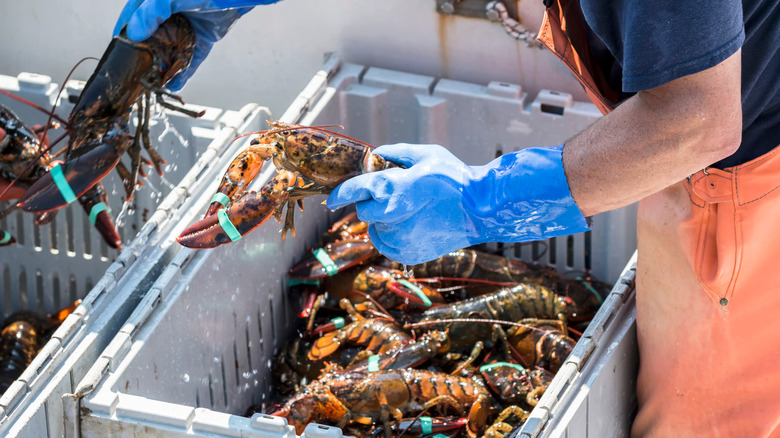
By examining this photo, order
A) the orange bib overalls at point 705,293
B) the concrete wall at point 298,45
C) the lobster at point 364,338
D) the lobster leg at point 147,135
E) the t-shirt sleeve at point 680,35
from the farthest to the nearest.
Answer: the concrete wall at point 298,45, the lobster at point 364,338, the lobster leg at point 147,135, the orange bib overalls at point 705,293, the t-shirt sleeve at point 680,35

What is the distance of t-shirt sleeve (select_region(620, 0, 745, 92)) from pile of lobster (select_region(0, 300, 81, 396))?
7.37ft

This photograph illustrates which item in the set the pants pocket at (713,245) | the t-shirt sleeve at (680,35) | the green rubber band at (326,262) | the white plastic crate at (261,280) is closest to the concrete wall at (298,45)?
the white plastic crate at (261,280)

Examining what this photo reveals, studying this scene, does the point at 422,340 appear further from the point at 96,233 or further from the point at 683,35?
the point at 683,35

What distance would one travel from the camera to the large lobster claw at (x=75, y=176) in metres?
2.72

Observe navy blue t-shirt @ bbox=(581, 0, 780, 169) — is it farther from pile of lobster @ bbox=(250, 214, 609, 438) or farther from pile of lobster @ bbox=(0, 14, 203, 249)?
pile of lobster @ bbox=(0, 14, 203, 249)

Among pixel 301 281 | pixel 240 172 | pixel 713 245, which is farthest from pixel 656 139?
pixel 301 281

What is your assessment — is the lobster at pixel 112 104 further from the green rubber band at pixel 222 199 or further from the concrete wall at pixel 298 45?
the concrete wall at pixel 298 45

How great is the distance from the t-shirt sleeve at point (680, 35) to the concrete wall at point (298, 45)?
1677 millimetres

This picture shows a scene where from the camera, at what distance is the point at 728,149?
1.83 metres

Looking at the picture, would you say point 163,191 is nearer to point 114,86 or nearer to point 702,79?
point 114,86

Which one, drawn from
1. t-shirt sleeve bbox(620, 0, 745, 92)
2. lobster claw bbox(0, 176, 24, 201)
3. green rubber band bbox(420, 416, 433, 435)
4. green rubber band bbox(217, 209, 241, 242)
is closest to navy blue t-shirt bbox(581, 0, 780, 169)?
t-shirt sleeve bbox(620, 0, 745, 92)

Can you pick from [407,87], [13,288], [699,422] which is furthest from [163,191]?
[699,422]

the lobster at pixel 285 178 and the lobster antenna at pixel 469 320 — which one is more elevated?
the lobster at pixel 285 178

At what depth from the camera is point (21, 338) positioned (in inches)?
131
